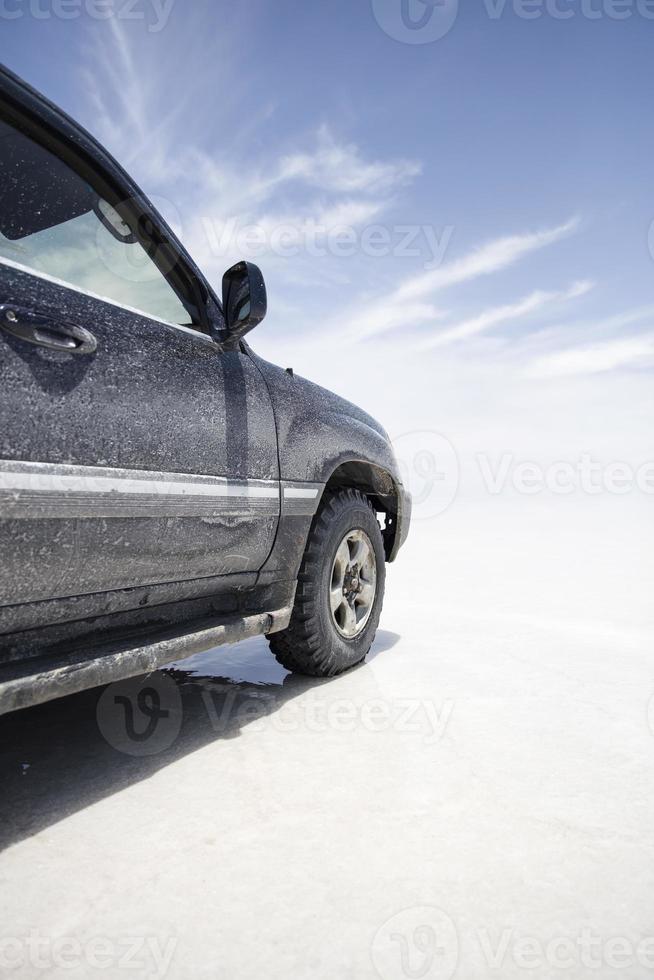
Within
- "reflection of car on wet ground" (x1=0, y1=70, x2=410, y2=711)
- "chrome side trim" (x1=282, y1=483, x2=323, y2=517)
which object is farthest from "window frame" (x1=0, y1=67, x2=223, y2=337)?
"chrome side trim" (x1=282, y1=483, x2=323, y2=517)

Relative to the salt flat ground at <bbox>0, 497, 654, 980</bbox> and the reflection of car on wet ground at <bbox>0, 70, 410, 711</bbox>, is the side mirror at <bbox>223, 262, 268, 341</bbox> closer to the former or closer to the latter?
the reflection of car on wet ground at <bbox>0, 70, 410, 711</bbox>

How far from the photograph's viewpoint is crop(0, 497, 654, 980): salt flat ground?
4.34ft

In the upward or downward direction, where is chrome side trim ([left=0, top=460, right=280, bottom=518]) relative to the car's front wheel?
upward

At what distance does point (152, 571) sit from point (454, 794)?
1.15 metres

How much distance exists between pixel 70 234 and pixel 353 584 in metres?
2.03

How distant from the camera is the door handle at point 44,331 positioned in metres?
1.59

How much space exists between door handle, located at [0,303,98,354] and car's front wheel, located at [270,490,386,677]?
1.50 meters

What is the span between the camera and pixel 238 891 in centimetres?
149
